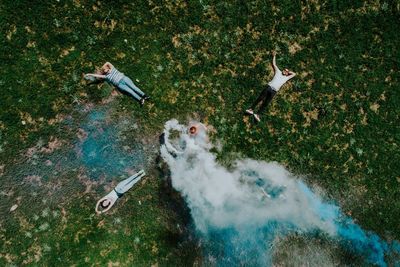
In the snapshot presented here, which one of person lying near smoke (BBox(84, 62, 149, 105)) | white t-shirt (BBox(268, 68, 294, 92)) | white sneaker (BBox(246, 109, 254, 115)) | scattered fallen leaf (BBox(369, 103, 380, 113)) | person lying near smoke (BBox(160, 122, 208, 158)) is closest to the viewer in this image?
person lying near smoke (BBox(84, 62, 149, 105))

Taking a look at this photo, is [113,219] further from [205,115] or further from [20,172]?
[205,115]

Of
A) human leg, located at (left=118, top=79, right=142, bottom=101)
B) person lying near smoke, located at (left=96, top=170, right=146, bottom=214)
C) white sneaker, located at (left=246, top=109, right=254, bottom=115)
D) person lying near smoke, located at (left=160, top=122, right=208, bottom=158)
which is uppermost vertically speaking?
white sneaker, located at (left=246, top=109, right=254, bottom=115)

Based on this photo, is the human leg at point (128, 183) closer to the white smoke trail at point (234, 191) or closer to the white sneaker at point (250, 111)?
the white smoke trail at point (234, 191)

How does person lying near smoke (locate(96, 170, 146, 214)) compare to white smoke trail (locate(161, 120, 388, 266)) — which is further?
white smoke trail (locate(161, 120, 388, 266))

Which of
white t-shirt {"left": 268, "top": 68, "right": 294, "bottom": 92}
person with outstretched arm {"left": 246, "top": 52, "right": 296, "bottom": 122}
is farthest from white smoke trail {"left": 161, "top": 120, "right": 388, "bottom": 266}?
white t-shirt {"left": 268, "top": 68, "right": 294, "bottom": 92}

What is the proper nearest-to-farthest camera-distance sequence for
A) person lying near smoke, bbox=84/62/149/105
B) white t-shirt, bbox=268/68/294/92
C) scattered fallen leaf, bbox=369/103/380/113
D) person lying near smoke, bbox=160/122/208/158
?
person lying near smoke, bbox=84/62/149/105, white t-shirt, bbox=268/68/294/92, person lying near smoke, bbox=160/122/208/158, scattered fallen leaf, bbox=369/103/380/113

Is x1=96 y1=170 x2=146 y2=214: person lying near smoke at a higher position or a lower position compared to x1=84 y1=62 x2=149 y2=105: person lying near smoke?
lower

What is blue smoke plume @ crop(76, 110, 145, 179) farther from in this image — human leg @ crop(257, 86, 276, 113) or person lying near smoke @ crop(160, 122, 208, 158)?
human leg @ crop(257, 86, 276, 113)
